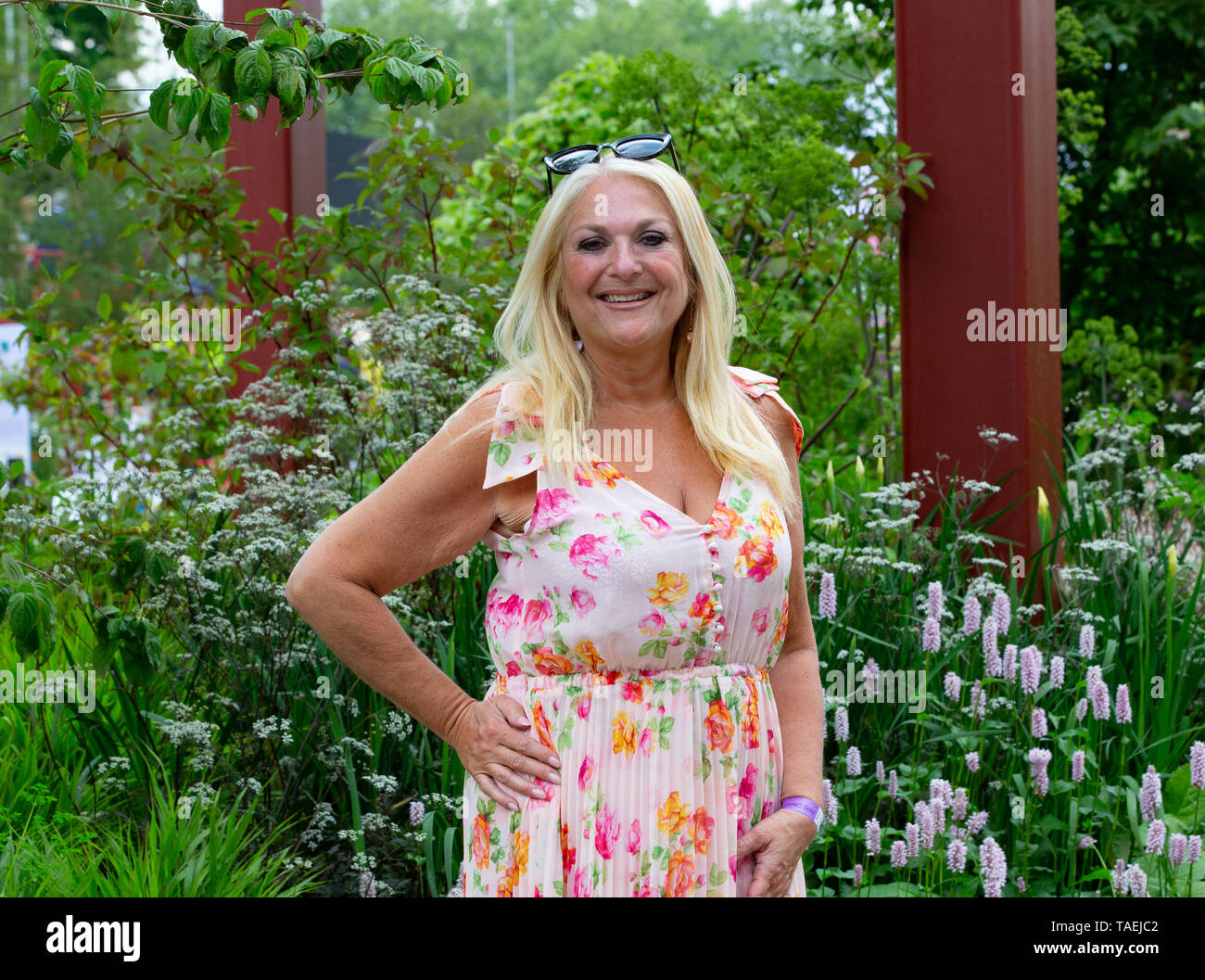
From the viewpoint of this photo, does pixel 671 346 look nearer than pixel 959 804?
Yes

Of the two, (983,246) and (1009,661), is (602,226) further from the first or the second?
(983,246)

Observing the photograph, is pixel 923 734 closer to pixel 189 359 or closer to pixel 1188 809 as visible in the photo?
pixel 1188 809

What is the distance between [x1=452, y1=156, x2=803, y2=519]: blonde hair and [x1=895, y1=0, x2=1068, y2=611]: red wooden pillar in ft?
8.04

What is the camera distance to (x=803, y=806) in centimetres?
228

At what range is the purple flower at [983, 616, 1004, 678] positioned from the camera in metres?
3.26

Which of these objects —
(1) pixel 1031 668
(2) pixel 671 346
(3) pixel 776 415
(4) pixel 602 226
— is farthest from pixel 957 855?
(4) pixel 602 226

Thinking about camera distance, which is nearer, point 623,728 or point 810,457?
point 623,728

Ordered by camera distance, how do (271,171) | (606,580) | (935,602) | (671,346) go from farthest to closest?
(271,171) < (935,602) < (671,346) < (606,580)

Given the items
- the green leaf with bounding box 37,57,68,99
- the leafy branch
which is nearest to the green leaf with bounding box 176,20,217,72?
the leafy branch

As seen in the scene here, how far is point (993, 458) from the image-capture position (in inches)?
180

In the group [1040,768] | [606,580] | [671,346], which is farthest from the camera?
[1040,768]

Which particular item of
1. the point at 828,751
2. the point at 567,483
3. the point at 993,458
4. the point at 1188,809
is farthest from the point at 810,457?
the point at 567,483

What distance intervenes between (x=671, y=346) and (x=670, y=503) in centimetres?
38
